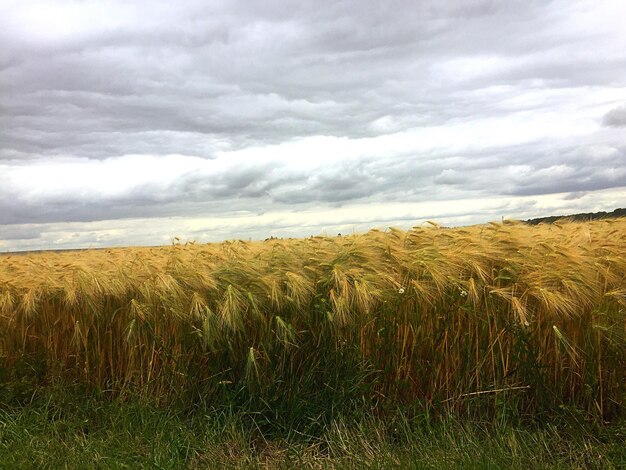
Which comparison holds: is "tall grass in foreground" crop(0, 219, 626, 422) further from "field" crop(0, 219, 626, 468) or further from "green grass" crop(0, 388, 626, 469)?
"green grass" crop(0, 388, 626, 469)

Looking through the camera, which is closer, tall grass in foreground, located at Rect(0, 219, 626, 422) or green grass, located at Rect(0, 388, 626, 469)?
green grass, located at Rect(0, 388, 626, 469)

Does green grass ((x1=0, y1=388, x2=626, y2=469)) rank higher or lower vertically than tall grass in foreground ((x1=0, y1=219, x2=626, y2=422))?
lower

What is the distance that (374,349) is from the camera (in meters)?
4.01

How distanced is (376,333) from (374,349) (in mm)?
131

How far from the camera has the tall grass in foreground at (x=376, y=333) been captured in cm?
385

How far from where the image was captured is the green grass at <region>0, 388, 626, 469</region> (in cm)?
335

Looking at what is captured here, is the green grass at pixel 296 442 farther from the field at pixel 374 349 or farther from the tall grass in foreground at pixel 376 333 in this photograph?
the tall grass in foreground at pixel 376 333

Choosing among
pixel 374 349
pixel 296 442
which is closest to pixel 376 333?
pixel 374 349

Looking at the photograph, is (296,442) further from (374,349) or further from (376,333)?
(376,333)

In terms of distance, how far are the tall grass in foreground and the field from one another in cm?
1

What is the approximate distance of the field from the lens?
3.80 meters

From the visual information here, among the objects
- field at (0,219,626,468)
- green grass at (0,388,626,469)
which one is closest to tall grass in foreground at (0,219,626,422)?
field at (0,219,626,468)

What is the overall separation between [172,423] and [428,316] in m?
2.24

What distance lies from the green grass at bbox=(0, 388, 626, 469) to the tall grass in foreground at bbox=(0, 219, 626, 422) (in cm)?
15
